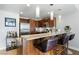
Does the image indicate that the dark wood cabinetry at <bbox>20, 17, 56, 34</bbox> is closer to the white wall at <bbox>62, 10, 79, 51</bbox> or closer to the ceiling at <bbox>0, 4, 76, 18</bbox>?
the ceiling at <bbox>0, 4, 76, 18</bbox>

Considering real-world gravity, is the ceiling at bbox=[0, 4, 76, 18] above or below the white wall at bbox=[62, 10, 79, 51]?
above

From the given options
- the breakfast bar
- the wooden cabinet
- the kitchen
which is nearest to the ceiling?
the kitchen

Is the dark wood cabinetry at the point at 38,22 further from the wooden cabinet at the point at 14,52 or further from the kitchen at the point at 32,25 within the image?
the wooden cabinet at the point at 14,52

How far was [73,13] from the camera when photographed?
4.30ft

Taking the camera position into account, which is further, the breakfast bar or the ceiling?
the breakfast bar

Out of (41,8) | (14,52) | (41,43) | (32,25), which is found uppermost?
(41,8)

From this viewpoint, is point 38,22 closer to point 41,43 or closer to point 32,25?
point 32,25

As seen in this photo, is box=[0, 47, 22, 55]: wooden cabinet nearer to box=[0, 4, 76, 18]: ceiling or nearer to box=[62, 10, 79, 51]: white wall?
box=[0, 4, 76, 18]: ceiling

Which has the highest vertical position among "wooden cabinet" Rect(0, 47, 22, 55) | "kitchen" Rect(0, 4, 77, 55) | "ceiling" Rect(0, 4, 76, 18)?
"ceiling" Rect(0, 4, 76, 18)

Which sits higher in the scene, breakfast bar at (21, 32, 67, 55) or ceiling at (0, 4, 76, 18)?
ceiling at (0, 4, 76, 18)

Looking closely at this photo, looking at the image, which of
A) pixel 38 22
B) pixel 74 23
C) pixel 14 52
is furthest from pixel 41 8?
pixel 14 52

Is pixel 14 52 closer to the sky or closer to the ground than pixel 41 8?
closer to the ground

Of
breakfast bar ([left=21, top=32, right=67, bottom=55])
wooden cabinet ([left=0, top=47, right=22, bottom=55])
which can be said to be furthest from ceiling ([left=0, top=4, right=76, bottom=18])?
wooden cabinet ([left=0, top=47, right=22, bottom=55])

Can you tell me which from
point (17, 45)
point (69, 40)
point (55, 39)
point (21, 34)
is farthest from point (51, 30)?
point (17, 45)
